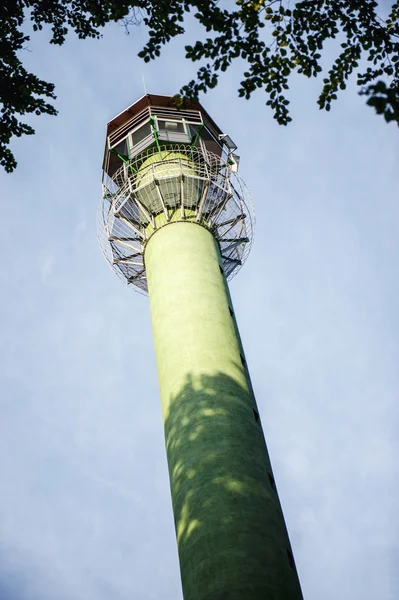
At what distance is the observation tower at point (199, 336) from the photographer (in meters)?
15.6

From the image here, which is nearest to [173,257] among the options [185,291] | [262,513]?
[185,291]

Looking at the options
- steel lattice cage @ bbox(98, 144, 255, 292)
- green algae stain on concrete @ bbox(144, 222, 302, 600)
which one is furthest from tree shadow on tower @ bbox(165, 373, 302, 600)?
steel lattice cage @ bbox(98, 144, 255, 292)

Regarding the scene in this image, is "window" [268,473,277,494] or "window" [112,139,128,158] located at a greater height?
"window" [112,139,128,158]

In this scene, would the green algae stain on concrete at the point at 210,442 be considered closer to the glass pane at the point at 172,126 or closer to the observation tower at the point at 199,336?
the observation tower at the point at 199,336

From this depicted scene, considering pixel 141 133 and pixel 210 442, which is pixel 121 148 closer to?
pixel 141 133

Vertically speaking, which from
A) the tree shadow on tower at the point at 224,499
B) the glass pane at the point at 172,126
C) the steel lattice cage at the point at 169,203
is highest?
the glass pane at the point at 172,126

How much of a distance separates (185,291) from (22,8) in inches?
439

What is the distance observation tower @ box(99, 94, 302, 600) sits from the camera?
15.6m

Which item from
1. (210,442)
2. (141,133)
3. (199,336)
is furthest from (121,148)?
(210,442)

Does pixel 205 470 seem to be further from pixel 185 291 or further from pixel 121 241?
pixel 121 241

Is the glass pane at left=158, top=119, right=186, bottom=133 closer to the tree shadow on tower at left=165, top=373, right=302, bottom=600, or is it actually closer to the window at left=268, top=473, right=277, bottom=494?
the tree shadow on tower at left=165, top=373, right=302, bottom=600

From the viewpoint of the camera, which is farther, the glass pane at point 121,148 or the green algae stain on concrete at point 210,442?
the glass pane at point 121,148

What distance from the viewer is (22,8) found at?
13.9 metres

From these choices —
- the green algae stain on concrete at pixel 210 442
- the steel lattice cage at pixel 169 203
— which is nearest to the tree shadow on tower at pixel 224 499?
the green algae stain on concrete at pixel 210 442
